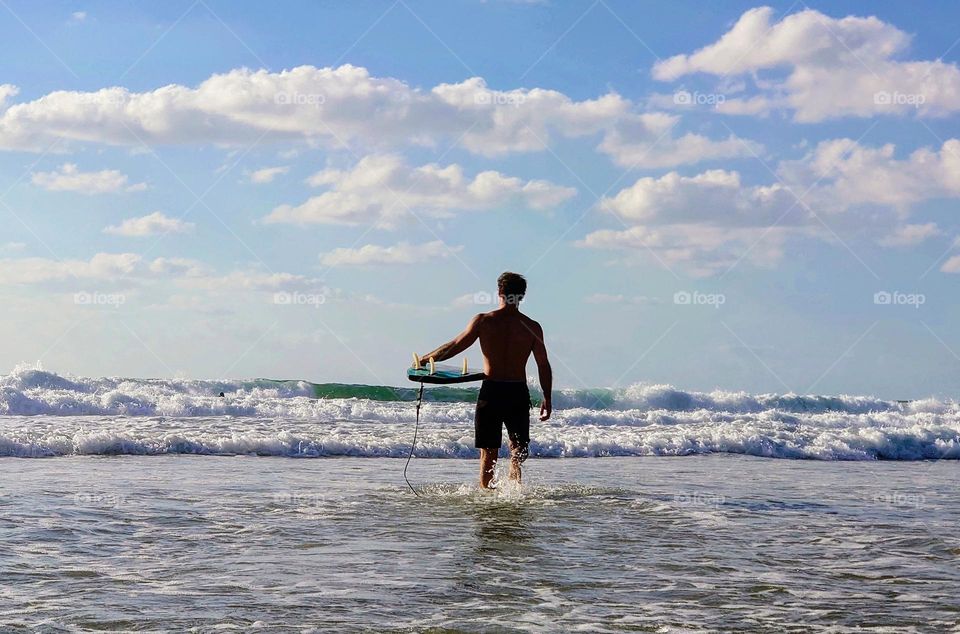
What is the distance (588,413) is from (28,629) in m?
20.8

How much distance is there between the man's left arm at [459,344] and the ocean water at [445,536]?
1.49m

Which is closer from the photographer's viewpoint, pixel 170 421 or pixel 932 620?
pixel 932 620

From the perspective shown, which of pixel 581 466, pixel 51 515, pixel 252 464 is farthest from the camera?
pixel 581 466

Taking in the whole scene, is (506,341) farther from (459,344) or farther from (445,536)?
(445,536)

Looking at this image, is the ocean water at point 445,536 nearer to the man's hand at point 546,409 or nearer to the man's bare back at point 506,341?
the man's hand at point 546,409

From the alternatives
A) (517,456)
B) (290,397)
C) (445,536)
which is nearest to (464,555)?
(445,536)

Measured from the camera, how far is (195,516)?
8336 millimetres

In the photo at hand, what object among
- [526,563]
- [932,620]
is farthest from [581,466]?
[932,620]

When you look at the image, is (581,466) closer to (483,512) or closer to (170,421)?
(483,512)

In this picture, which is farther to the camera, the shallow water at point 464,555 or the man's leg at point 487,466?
the man's leg at point 487,466

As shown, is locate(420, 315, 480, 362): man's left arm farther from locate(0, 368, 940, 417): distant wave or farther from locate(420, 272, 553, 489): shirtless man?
locate(0, 368, 940, 417): distant wave

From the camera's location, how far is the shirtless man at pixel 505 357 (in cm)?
946

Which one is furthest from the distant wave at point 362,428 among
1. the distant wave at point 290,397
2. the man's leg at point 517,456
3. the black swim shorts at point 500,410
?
the black swim shorts at point 500,410

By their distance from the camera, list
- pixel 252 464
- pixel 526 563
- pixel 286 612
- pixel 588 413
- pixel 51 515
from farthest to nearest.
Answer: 1. pixel 588 413
2. pixel 252 464
3. pixel 51 515
4. pixel 526 563
5. pixel 286 612
